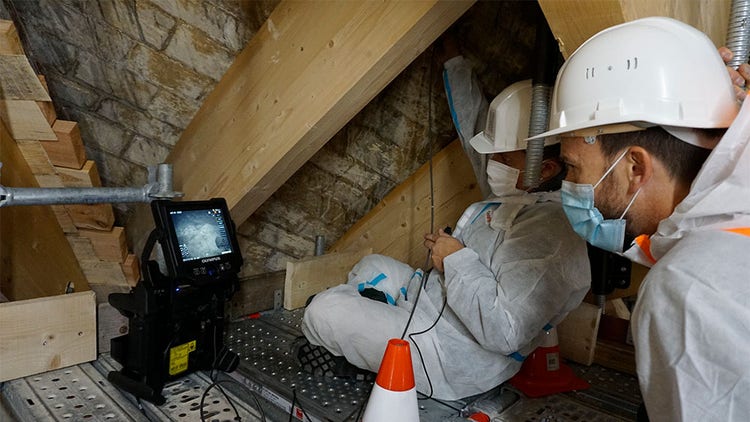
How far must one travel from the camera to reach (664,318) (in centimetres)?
62

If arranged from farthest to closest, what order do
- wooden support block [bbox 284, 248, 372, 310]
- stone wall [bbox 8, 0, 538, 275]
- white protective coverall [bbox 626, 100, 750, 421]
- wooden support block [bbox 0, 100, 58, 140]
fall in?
1. wooden support block [bbox 284, 248, 372, 310]
2. stone wall [bbox 8, 0, 538, 275]
3. wooden support block [bbox 0, 100, 58, 140]
4. white protective coverall [bbox 626, 100, 750, 421]

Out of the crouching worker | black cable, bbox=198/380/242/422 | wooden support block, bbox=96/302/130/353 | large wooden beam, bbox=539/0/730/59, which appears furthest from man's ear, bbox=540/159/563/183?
wooden support block, bbox=96/302/130/353

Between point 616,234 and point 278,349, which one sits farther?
point 278,349

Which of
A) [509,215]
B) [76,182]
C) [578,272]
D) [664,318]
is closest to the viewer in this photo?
[664,318]

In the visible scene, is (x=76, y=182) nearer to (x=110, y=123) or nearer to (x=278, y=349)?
(x=110, y=123)

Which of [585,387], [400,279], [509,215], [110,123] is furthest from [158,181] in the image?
[585,387]

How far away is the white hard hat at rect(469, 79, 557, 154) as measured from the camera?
4.63 ft

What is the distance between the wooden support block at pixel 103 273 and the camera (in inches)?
70.4

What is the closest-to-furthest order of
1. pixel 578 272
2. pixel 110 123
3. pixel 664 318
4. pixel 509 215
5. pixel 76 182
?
pixel 664 318, pixel 578 272, pixel 509 215, pixel 76 182, pixel 110 123

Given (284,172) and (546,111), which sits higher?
(546,111)

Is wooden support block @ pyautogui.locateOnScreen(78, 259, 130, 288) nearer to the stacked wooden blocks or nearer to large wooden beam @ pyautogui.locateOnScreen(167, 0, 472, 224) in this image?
the stacked wooden blocks

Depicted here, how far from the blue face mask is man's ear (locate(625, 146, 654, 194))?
0.05 feet

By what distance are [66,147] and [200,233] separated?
0.54 meters

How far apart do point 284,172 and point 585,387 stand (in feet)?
3.82
